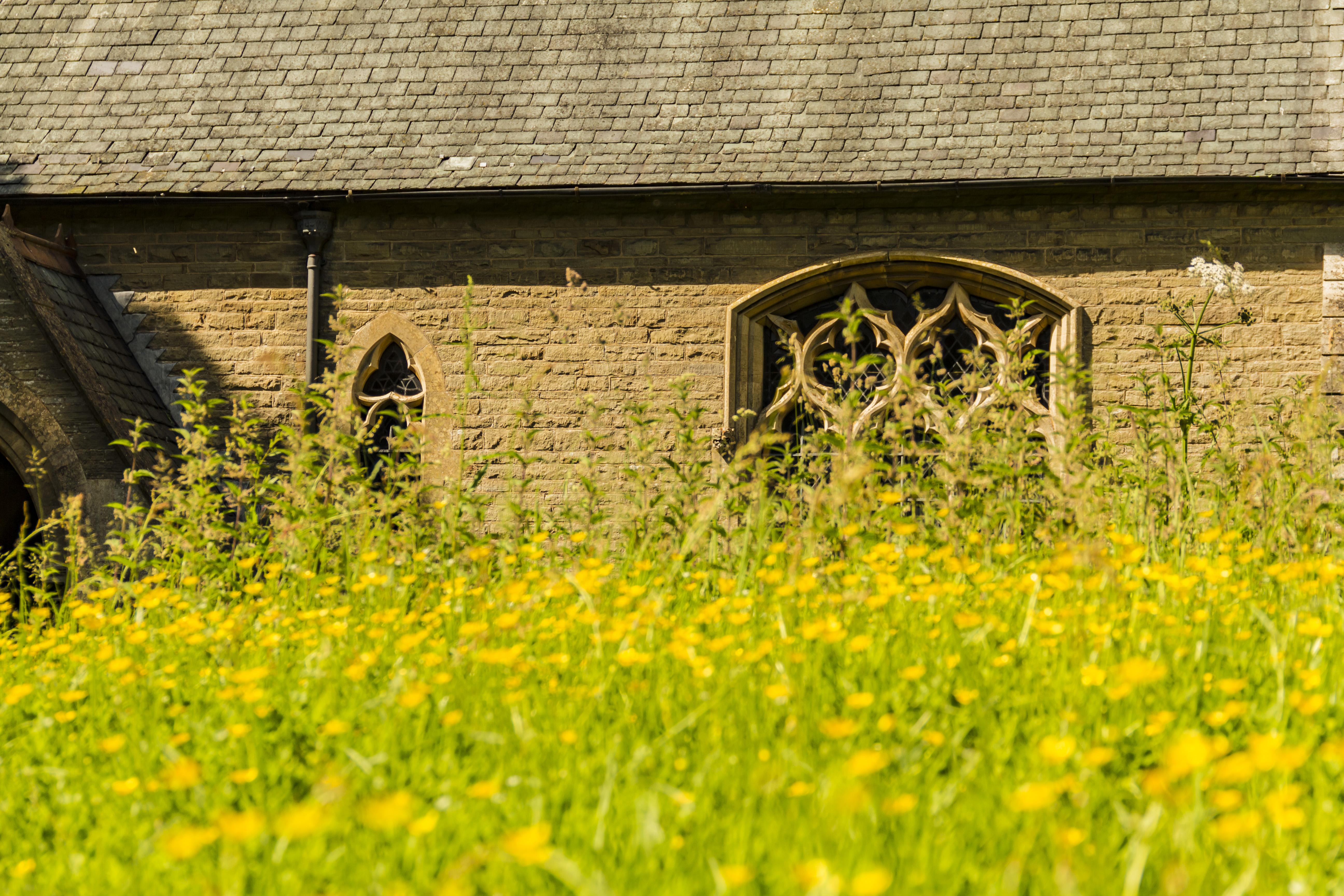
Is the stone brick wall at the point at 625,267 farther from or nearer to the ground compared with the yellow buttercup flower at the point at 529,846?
farther from the ground

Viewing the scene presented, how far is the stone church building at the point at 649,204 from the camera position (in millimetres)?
8492

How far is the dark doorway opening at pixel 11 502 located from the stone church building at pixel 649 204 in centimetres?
3

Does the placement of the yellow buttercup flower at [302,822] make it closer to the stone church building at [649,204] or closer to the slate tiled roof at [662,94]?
the stone church building at [649,204]

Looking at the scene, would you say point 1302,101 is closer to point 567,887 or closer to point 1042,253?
point 1042,253

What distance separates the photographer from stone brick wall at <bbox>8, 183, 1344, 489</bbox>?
853 centimetres

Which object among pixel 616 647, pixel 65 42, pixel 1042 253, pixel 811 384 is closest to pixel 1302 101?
pixel 1042 253

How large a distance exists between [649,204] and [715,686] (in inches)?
267

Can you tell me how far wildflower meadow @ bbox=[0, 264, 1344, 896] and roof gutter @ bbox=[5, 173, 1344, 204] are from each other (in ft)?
13.1

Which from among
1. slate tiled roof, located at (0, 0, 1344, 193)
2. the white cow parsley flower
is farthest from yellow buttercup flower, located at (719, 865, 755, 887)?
slate tiled roof, located at (0, 0, 1344, 193)

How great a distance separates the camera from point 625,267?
30.1 ft

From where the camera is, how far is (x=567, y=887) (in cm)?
204

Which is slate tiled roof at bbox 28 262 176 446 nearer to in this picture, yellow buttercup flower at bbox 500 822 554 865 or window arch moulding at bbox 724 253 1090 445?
window arch moulding at bbox 724 253 1090 445

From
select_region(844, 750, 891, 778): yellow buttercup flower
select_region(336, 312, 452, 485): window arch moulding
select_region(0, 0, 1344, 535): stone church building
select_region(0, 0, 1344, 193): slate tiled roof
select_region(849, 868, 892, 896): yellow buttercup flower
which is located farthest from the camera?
select_region(336, 312, 452, 485): window arch moulding

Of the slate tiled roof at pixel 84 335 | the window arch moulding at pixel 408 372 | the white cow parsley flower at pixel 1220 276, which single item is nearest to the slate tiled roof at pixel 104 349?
the slate tiled roof at pixel 84 335
